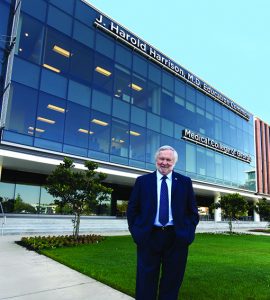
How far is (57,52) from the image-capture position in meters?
21.0

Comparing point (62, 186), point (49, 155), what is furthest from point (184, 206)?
point (49, 155)

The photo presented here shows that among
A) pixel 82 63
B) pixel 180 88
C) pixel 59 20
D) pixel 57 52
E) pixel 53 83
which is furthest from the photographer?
pixel 180 88

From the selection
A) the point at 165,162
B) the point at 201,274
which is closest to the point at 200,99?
the point at 201,274

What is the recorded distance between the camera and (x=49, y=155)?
62.2 feet

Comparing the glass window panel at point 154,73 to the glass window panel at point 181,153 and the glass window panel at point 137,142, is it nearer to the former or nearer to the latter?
the glass window panel at point 137,142

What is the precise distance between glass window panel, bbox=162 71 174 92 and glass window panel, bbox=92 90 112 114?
771 cm

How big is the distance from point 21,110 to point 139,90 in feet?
37.5

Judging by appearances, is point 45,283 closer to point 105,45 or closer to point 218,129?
point 105,45

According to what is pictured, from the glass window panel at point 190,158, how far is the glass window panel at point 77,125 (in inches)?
477

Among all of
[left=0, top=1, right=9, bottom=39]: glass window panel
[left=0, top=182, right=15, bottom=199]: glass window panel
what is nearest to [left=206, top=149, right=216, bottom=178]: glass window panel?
[left=0, top=182, right=15, bottom=199]: glass window panel

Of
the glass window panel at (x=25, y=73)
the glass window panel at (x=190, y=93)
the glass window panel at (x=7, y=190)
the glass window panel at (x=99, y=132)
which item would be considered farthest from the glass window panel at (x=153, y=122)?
the glass window panel at (x=7, y=190)

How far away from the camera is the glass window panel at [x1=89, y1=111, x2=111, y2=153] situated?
22047 mm

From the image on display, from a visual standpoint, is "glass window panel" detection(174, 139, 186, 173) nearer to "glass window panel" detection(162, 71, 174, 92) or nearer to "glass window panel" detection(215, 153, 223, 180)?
"glass window panel" detection(162, 71, 174, 92)

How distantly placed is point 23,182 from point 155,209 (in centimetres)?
2011
